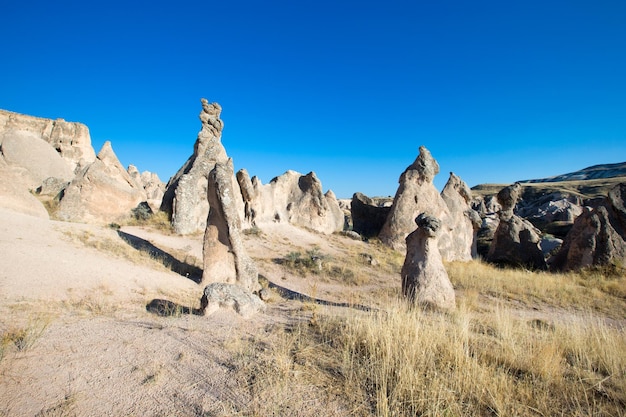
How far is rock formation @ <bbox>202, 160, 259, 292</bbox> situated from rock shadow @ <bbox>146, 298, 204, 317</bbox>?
1.80 meters

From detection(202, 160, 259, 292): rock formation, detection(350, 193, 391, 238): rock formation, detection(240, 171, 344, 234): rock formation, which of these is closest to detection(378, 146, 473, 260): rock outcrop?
detection(350, 193, 391, 238): rock formation

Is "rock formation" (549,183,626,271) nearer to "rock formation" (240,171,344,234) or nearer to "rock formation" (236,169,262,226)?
"rock formation" (240,171,344,234)

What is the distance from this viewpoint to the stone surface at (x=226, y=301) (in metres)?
4.26

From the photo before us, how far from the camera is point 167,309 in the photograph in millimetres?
4457

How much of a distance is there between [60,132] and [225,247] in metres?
25.0

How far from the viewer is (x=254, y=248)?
38.3 ft

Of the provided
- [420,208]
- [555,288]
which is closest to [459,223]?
[420,208]

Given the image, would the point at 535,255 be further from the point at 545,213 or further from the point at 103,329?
the point at 545,213

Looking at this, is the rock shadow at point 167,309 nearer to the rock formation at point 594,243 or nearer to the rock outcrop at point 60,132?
the rock formation at point 594,243

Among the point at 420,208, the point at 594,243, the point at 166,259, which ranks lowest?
the point at 594,243

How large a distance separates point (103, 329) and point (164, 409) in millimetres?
1784

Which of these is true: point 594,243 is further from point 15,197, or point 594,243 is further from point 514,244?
point 15,197

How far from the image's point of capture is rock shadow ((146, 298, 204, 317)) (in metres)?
4.29

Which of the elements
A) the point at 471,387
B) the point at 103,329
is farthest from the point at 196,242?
the point at 471,387
